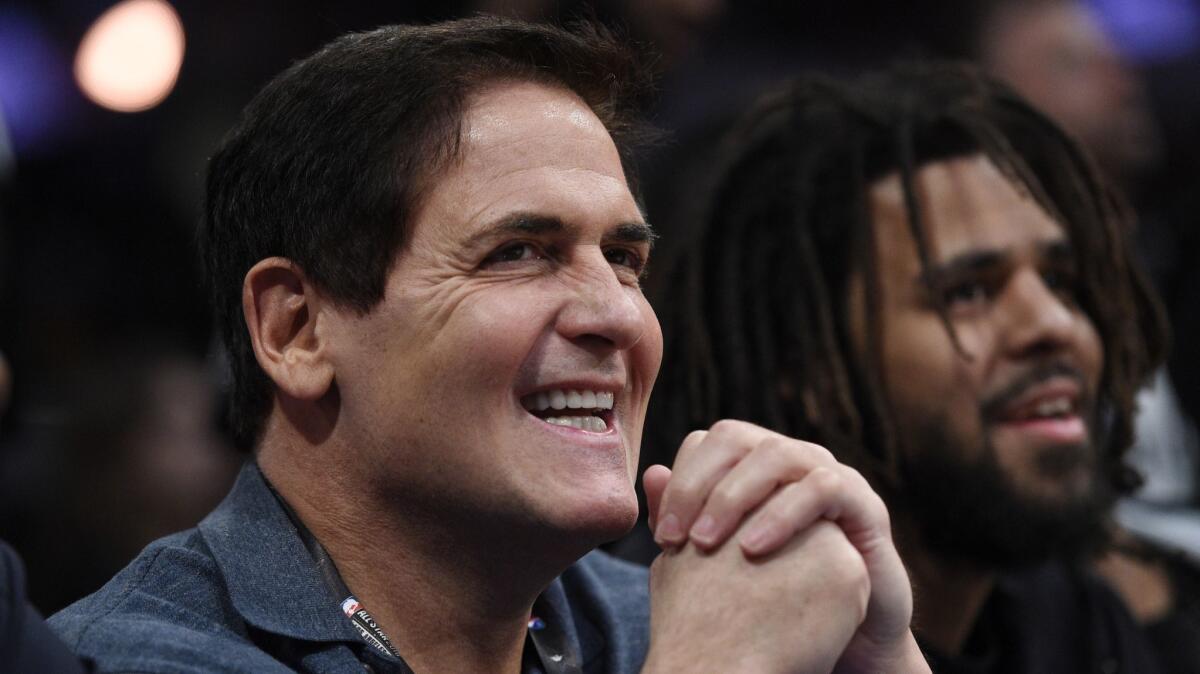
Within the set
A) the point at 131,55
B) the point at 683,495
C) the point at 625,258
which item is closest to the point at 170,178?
the point at 131,55

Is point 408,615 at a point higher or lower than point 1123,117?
higher

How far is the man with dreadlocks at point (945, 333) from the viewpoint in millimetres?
3279

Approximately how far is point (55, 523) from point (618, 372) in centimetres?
240

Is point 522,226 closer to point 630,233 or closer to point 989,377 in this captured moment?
point 630,233

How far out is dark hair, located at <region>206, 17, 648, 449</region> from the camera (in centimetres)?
219

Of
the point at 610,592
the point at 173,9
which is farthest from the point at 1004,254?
the point at 173,9

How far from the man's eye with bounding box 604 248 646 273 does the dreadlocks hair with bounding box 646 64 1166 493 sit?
3.43 feet

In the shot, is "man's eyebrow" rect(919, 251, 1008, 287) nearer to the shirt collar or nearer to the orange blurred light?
the shirt collar

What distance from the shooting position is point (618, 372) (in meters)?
2.21

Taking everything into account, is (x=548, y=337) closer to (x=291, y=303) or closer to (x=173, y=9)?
(x=291, y=303)

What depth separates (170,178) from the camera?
5.33m

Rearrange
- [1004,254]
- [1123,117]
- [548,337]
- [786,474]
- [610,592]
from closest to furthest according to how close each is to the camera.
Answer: [786,474] < [548,337] < [610,592] < [1004,254] < [1123,117]

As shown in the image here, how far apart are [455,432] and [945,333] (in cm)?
150

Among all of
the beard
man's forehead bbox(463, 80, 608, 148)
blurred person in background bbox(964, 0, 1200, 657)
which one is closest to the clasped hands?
man's forehead bbox(463, 80, 608, 148)
